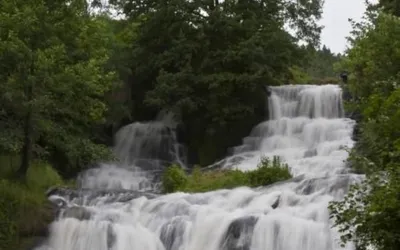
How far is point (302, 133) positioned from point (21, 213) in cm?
1202

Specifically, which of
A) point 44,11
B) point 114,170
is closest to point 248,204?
point 44,11

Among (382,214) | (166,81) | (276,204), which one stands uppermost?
(166,81)

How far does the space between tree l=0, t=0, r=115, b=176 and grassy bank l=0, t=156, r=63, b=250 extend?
96cm

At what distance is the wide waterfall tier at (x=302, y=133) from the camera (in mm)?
21522

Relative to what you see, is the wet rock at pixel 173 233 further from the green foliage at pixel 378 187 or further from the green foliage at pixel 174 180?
the green foliage at pixel 378 187

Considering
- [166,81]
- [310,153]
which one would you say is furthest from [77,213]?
[166,81]

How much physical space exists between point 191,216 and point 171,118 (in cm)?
1306

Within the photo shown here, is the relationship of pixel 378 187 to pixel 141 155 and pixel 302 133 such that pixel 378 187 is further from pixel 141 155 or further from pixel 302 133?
pixel 141 155

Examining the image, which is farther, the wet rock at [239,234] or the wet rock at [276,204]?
the wet rock at [276,204]

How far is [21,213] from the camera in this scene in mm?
16516

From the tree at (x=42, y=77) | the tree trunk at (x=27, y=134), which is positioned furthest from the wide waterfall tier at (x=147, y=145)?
the tree trunk at (x=27, y=134)

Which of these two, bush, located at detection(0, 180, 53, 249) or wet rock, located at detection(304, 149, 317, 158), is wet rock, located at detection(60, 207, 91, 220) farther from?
wet rock, located at detection(304, 149, 317, 158)

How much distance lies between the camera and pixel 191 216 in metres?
15.8

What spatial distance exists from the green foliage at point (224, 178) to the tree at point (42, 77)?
102 inches
